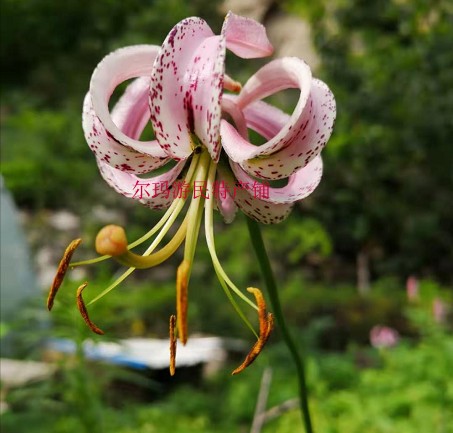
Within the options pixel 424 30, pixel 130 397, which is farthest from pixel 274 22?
pixel 130 397

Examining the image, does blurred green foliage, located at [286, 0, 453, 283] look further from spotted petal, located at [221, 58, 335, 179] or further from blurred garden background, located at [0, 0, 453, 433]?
spotted petal, located at [221, 58, 335, 179]

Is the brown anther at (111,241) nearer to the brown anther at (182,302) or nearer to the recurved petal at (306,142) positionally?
the brown anther at (182,302)

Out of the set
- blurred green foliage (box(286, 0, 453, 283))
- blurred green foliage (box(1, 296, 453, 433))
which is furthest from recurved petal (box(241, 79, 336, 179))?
blurred green foliage (box(286, 0, 453, 283))

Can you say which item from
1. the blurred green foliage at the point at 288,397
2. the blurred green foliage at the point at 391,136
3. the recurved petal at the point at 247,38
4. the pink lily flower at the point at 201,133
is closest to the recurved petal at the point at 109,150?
the pink lily flower at the point at 201,133

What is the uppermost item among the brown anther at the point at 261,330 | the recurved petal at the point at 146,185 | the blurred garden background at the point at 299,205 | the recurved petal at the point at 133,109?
the recurved petal at the point at 133,109

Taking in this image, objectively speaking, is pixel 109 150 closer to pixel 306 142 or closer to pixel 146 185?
pixel 146 185

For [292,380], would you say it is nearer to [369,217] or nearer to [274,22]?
[369,217]
